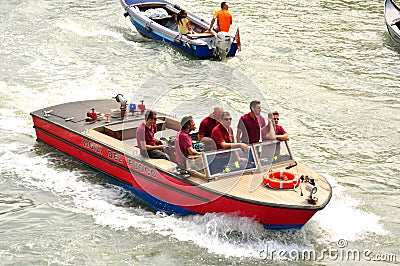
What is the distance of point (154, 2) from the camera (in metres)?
20.2

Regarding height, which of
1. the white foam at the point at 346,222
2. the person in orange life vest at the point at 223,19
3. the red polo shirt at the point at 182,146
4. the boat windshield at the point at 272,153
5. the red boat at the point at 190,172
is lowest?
the white foam at the point at 346,222

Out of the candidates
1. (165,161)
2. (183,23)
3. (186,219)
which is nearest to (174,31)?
(183,23)

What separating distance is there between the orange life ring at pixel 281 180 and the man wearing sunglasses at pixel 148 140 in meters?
1.79

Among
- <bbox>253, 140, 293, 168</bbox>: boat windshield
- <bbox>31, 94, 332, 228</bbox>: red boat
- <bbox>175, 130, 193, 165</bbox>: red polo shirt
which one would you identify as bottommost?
<bbox>31, 94, 332, 228</bbox>: red boat

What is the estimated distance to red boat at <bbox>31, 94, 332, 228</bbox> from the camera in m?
9.00

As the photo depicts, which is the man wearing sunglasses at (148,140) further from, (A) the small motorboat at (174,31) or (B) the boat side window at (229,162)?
(A) the small motorboat at (174,31)

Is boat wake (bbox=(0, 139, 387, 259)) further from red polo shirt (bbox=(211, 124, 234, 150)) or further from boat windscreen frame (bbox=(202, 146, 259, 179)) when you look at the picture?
red polo shirt (bbox=(211, 124, 234, 150))

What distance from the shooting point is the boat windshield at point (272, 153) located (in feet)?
32.4

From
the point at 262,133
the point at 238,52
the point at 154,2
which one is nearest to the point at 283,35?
the point at 238,52

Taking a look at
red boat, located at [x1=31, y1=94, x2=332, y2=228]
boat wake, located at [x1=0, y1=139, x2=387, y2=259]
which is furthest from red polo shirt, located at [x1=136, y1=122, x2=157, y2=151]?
boat wake, located at [x1=0, y1=139, x2=387, y2=259]

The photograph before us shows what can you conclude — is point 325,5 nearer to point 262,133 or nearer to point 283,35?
point 283,35

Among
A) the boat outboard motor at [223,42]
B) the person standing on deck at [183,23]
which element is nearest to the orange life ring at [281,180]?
the boat outboard motor at [223,42]

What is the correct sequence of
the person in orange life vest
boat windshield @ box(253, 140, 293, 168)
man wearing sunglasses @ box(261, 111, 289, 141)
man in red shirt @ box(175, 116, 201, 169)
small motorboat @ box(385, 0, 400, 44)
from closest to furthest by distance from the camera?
man in red shirt @ box(175, 116, 201, 169)
boat windshield @ box(253, 140, 293, 168)
man wearing sunglasses @ box(261, 111, 289, 141)
the person in orange life vest
small motorboat @ box(385, 0, 400, 44)

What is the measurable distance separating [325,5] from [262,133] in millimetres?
14744
